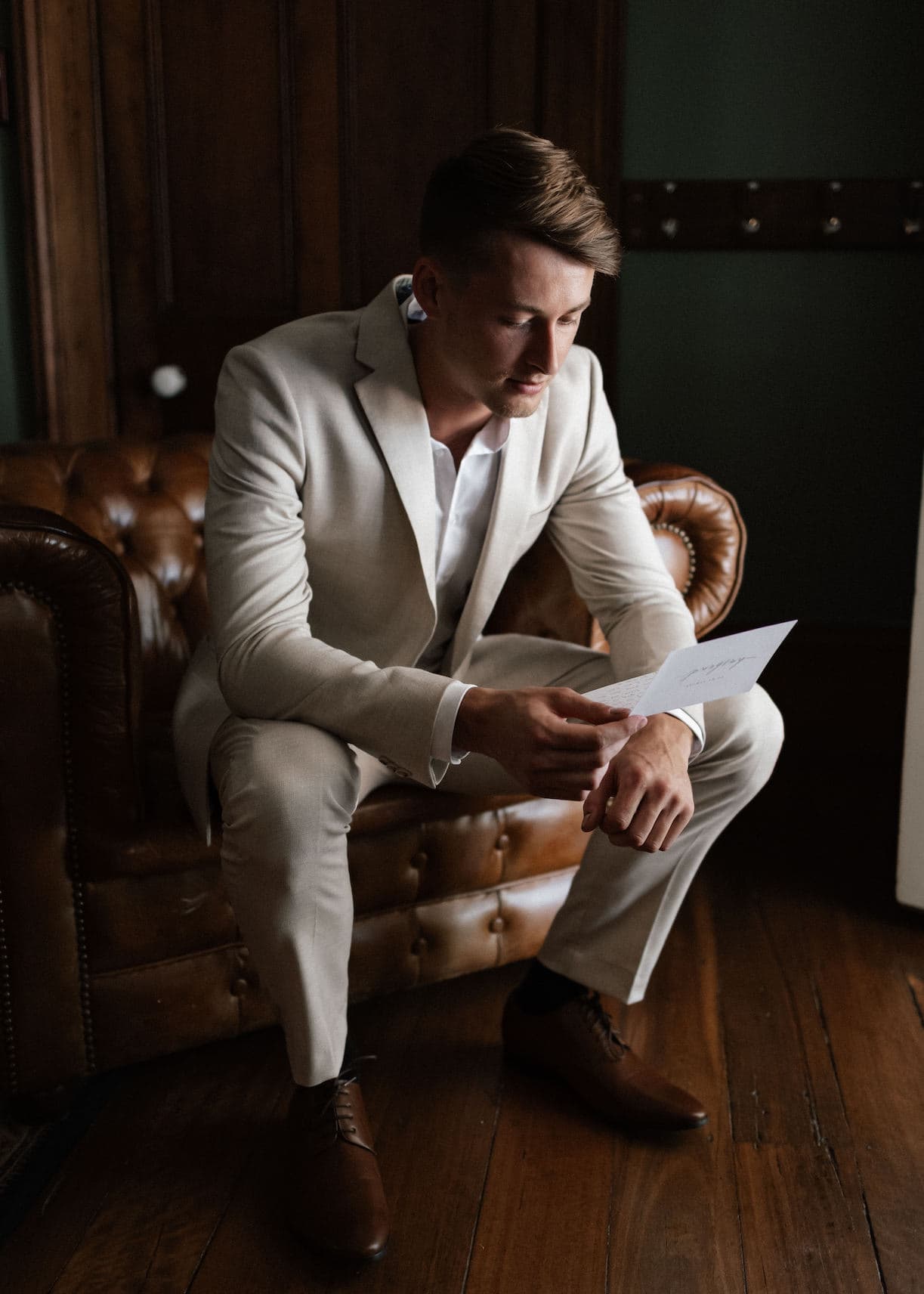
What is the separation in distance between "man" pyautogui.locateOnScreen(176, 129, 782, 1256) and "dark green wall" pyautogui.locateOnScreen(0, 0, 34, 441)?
136 cm

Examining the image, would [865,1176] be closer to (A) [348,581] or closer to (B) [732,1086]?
(B) [732,1086]

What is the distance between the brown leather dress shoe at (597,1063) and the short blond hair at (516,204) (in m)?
0.94

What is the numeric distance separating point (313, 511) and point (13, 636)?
38 centimetres

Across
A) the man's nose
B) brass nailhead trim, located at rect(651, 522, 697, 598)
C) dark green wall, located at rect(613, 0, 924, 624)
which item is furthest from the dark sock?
dark green wall, located at rect(613, 0, 924, 624)

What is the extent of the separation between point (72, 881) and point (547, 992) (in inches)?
24.5

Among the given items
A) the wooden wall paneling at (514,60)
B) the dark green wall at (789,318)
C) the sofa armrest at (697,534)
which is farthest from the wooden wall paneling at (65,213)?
the sofa armrest at (697,534)

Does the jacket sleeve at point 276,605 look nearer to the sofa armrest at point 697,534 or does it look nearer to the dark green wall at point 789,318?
the sofa armrest at point 697,534

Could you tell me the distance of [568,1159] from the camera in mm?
1390

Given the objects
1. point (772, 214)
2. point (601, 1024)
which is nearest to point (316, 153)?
point (772, 214)

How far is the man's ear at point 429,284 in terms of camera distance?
1.42m

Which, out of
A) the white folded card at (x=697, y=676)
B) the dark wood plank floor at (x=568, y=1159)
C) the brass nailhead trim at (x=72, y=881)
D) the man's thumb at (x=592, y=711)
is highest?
the white folded card at (x=697, y=676)

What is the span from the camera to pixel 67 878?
1421mm

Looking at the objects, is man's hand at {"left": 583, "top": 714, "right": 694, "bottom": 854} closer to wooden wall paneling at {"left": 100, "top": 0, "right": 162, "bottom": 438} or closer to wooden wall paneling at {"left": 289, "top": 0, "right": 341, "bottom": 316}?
wooden wall paneling at {"left": 289, "top": 0, "right": 341, "bottom": 316}

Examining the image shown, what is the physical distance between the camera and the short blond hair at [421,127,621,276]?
1314 millimetres
